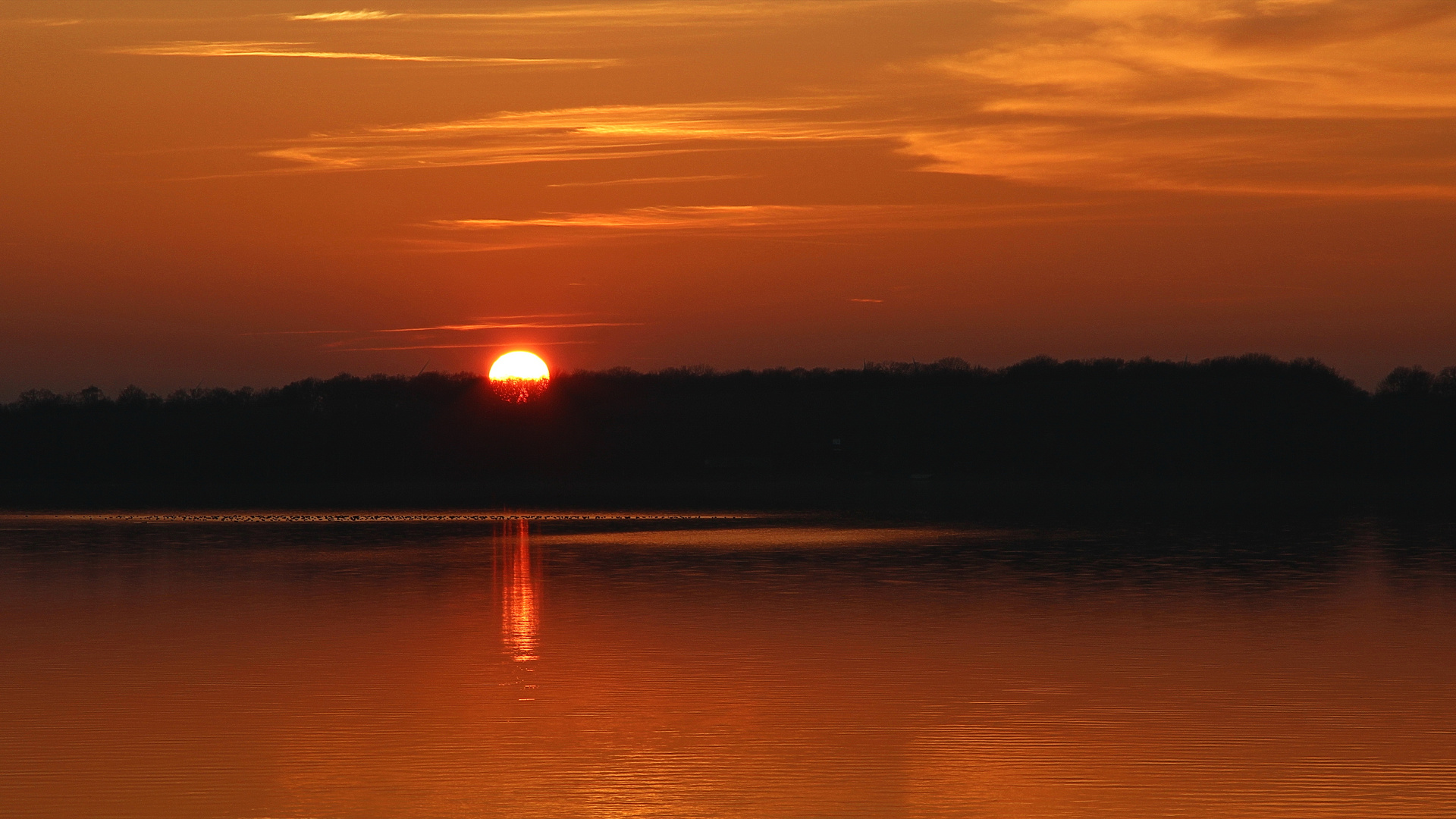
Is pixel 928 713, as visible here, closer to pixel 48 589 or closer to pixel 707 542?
pixel 48 589

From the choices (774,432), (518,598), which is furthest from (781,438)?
(518,598)

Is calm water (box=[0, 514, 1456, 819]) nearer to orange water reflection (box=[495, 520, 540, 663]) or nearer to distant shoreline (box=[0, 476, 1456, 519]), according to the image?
orange water reflection (box=[495, 520, 540, 663])

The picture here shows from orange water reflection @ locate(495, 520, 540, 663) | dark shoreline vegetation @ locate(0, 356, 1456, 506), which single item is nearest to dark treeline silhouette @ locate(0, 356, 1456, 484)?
dark shoreline vegetation @ locate(0, 356, 1456, 506)

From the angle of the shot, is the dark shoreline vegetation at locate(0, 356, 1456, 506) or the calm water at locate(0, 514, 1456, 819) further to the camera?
the dark shoreline vegetation at locate(0, 356, 1456, 506)

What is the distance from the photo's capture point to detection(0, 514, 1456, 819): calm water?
1402cm

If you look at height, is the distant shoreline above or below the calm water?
above

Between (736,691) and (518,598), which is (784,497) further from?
(736,691)

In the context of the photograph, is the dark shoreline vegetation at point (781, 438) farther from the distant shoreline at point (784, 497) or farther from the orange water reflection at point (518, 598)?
the orange water reflection at point (518, 598)

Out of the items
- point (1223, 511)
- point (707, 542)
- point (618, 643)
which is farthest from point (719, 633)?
Result: point (1223, 511)

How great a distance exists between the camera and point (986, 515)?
67.3 meters

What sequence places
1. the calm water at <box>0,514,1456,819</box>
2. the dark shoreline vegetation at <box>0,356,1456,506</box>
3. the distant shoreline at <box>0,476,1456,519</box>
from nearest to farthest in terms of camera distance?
1. the calm water at <box>0,514,1456,819</box>
2. the distant shoreline at <box>0,476,1456,519</box>
3. the dark shoreline vegetation at <box>0,356,1456,506</box>

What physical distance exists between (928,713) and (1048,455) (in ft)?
386

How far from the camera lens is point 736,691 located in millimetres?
19312

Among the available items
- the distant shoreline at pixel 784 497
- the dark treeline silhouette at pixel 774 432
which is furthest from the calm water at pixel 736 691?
the dark treeline silhouette at pixel 774 432
